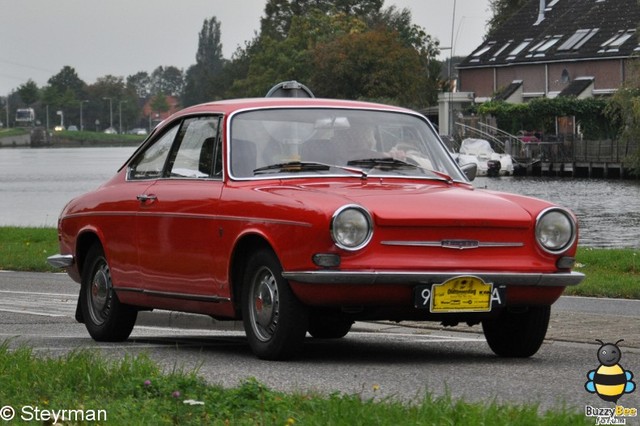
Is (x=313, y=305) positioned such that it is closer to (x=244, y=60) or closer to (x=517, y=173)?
(x=517, y=173)

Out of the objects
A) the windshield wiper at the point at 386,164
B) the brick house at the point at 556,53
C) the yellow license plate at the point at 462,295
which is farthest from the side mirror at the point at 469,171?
the brick house at the point at 556,53

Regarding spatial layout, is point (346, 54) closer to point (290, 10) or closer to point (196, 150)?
point (290, 10)

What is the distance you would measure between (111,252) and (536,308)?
10.2 ft

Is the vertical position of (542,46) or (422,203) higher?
(542,46)

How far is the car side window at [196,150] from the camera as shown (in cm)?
1032

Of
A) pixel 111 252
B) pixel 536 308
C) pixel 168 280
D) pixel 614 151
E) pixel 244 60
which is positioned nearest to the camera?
pixel 536 308

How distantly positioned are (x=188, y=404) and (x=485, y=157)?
280 ft

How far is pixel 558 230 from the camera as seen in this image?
924cm

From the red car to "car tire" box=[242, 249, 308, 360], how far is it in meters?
0.01

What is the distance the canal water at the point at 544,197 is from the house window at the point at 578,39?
48.8 feet

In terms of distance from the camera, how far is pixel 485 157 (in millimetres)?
91500

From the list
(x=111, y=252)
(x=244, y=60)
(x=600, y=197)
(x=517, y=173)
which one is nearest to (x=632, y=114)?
(x=600, y=197)

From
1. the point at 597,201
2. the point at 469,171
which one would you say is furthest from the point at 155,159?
the point at 597,201

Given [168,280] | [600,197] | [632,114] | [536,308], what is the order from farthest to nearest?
[632,114] < [600,197] < [168,280] < [536,308]
